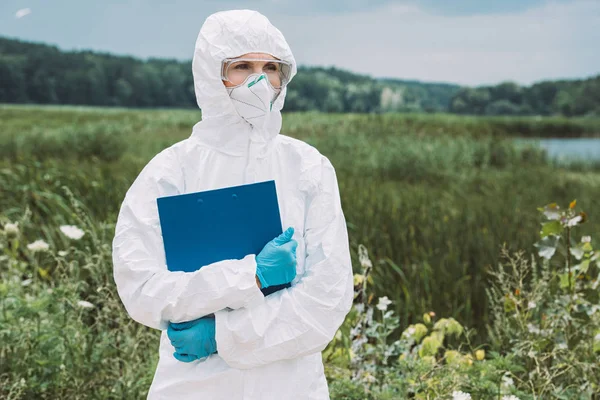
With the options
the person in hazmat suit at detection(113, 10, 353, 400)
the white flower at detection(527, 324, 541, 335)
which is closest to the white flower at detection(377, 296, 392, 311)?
the white flower at detection(527, 324, 541, 335)

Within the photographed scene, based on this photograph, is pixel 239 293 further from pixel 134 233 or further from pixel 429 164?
pixel 429 164

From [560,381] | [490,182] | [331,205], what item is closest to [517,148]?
[490,182]

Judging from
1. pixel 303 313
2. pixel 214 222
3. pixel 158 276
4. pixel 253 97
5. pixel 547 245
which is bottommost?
pixel 547 245

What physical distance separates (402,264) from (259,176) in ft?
8.63

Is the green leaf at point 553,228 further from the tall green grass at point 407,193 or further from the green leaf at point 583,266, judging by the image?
the tall green grass at point 407,193

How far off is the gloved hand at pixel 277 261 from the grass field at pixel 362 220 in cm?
124

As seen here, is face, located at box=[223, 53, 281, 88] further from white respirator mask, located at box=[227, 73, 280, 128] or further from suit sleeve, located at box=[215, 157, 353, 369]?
suit sleeve, located at box=[215, 157, 353, 369]

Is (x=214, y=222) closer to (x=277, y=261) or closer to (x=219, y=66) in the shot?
(x=277, y=261)

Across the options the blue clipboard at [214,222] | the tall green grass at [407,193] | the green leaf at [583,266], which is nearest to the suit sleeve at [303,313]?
the blue clipboard at [214,222]

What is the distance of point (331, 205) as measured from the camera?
6.55 ft

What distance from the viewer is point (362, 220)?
4.98m

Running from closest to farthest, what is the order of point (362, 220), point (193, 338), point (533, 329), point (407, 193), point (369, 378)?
point (193, 338) < point (369, 378) < point (533, 329) < point (362, 220) < point (407, 193)

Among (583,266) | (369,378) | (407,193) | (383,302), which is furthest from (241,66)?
(407,193)

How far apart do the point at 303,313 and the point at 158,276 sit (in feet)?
1.37
